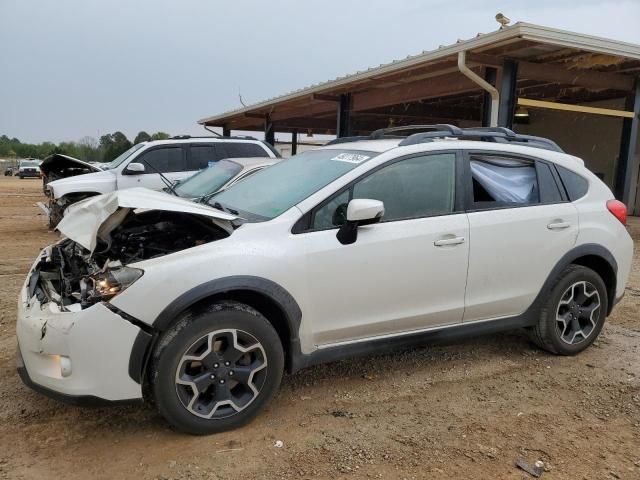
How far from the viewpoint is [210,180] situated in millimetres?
7074

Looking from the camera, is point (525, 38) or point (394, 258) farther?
point (525, 38)

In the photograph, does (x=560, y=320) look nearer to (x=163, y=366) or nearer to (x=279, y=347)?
(x=279, y=347)

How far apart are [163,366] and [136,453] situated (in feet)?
1.63

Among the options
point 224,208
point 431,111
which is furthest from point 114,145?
point 224,208

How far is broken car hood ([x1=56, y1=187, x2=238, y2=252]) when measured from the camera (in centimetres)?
318

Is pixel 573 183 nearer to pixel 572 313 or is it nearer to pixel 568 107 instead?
pixel 572 313

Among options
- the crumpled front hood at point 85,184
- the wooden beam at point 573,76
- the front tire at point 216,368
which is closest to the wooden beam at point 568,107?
the wooden beam at point 573,76

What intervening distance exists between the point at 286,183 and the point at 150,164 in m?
6.65

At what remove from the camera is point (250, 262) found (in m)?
3.05

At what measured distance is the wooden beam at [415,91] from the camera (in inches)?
407

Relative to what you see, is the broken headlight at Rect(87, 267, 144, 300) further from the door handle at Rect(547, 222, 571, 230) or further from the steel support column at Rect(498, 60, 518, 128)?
the steel support column at Rect(498, 60, 518, 128)

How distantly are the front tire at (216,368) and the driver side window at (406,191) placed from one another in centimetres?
79

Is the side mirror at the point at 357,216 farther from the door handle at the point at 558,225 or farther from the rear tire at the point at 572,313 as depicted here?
the rear tire at the point at 572,313

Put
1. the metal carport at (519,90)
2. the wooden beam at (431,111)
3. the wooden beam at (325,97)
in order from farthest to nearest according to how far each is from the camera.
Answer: the wooden beam at (431,111)
the wooden beam at (325,97)
the metal carport at (519,90)
